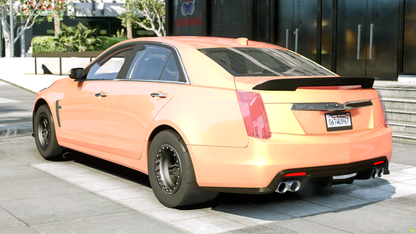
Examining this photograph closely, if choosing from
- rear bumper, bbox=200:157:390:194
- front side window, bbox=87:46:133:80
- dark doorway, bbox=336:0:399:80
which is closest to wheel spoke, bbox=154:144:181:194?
rear bumper, bbox=200:157:390:194

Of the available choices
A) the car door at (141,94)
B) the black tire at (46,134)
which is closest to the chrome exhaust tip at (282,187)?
the car door at (141,94)

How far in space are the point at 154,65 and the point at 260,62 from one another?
45.0 inches

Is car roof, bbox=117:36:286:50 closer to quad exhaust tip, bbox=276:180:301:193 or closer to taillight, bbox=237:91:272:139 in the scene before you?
taillight, bbox=237:91:272:139

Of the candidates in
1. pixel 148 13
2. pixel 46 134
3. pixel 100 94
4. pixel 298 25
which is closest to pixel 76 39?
pixel 148 13

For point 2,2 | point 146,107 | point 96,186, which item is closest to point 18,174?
point 96,186

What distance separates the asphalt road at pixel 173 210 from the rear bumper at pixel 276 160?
1.33 ft

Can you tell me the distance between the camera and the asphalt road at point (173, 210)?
168 inches

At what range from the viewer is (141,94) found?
5.17m

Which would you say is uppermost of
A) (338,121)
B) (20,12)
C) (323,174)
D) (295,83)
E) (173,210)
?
(20,12)

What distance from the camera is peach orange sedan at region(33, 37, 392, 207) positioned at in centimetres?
417

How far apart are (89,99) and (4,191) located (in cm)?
142

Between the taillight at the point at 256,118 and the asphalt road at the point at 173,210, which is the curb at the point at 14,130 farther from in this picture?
the taillight at the point at 256,118

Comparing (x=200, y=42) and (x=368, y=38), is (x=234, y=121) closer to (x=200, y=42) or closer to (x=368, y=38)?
(x=200, y=42)

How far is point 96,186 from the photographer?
569 cm
